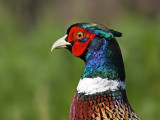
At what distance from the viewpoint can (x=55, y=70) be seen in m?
6.63

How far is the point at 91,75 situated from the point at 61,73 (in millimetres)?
3541

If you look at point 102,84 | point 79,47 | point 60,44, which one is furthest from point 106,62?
point 60,44

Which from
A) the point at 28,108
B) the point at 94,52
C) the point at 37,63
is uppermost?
the point at 94,52

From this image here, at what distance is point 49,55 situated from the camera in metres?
7.10

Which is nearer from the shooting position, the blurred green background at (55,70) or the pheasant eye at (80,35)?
the pheasant eye at (80,35)

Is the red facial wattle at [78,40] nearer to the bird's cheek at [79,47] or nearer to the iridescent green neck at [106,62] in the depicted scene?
the bird's cheek at [79,47]

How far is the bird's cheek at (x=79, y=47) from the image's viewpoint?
318 centimetres

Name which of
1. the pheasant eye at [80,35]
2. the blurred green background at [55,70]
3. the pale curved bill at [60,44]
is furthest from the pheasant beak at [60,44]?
the blurred green background at [55,70]

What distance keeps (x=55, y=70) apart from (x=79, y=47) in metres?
3.44

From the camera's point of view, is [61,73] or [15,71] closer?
[61,73]

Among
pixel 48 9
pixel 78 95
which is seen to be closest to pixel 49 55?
pixel 48 9

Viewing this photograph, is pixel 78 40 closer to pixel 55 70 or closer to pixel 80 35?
pixel 80 35

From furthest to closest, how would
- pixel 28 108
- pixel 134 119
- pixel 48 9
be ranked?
pixel 48 9 → pixel 28 108 → pixel 134 119

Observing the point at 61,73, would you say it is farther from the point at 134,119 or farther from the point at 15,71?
the point at 134,119
